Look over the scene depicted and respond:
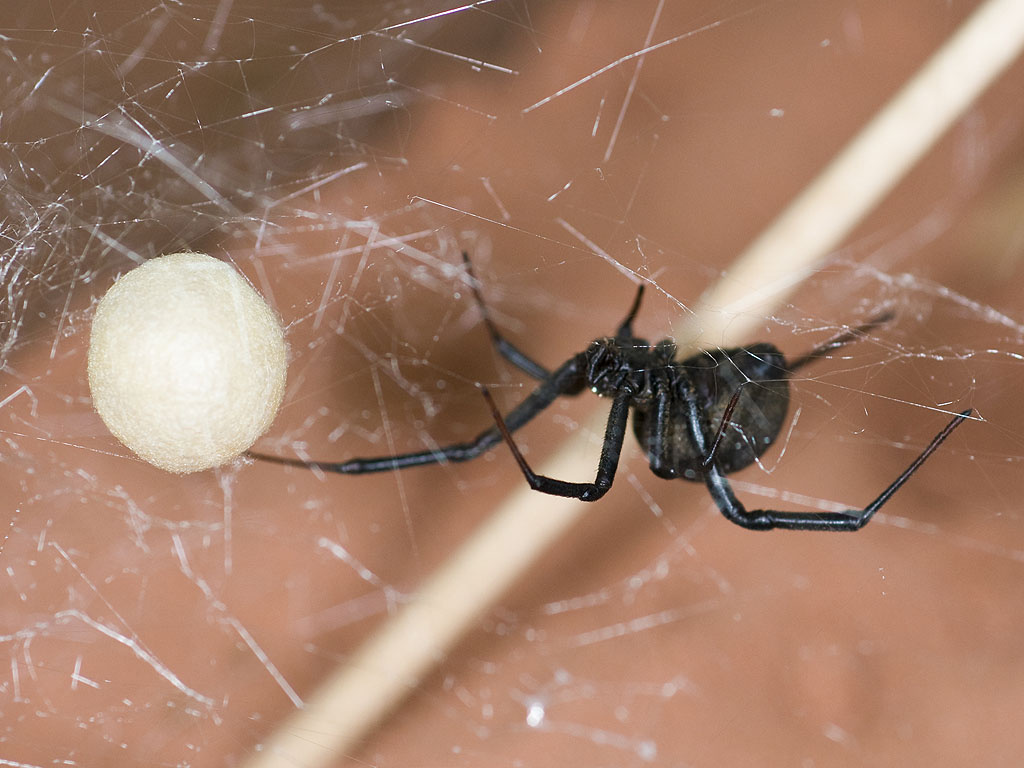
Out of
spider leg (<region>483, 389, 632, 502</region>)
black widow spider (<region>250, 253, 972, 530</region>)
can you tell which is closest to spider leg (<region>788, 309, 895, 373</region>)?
black widow spider (<region>250, 253, 972, 530</region>)

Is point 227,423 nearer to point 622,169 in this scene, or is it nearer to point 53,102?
point 53,102

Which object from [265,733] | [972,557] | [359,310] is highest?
[359,310]

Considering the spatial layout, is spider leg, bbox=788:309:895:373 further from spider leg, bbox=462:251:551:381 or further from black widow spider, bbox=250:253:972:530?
spider leg, bbox=462:251:551:381

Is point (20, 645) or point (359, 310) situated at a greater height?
point (359, 310)

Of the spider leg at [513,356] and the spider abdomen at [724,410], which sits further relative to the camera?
the spider leg at [513,356]

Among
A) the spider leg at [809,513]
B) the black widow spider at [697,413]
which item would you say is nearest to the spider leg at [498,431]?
the black widow spider at [697,413]

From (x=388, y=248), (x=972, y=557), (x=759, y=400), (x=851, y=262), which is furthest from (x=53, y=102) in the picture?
(x=972, y=557)

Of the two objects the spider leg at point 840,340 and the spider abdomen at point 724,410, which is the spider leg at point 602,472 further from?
the spider leg at point 840,340

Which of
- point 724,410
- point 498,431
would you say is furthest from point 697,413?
point 498,431
